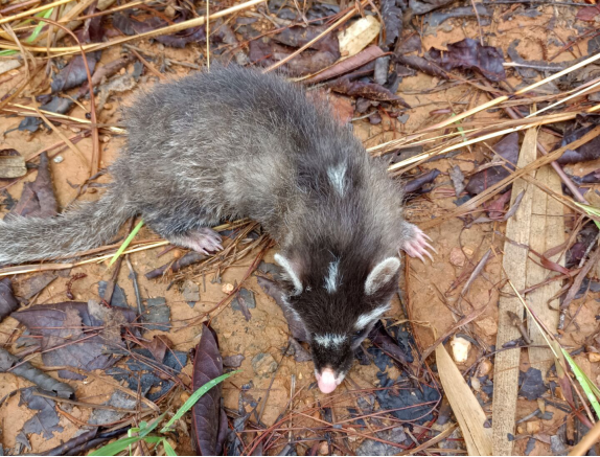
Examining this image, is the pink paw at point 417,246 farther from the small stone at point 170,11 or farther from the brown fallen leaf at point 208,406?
the small stone at point 170,11

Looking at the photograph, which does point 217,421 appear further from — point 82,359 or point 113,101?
point 113,101

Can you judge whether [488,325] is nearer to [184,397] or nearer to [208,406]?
[208,406]

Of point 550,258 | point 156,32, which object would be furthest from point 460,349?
point 156,32

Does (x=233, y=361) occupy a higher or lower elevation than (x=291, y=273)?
lower

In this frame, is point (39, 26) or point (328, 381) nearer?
point (328, 381)

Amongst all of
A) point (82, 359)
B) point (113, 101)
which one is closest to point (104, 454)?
point (82, 359)

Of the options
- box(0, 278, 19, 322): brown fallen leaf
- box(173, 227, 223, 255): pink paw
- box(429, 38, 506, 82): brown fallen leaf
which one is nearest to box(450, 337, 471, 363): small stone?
box(173, 227, 223, 255): pink paw

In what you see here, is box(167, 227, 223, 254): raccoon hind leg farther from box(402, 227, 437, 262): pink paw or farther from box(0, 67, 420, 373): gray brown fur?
box(402, 227, 437, 262): pink paw
